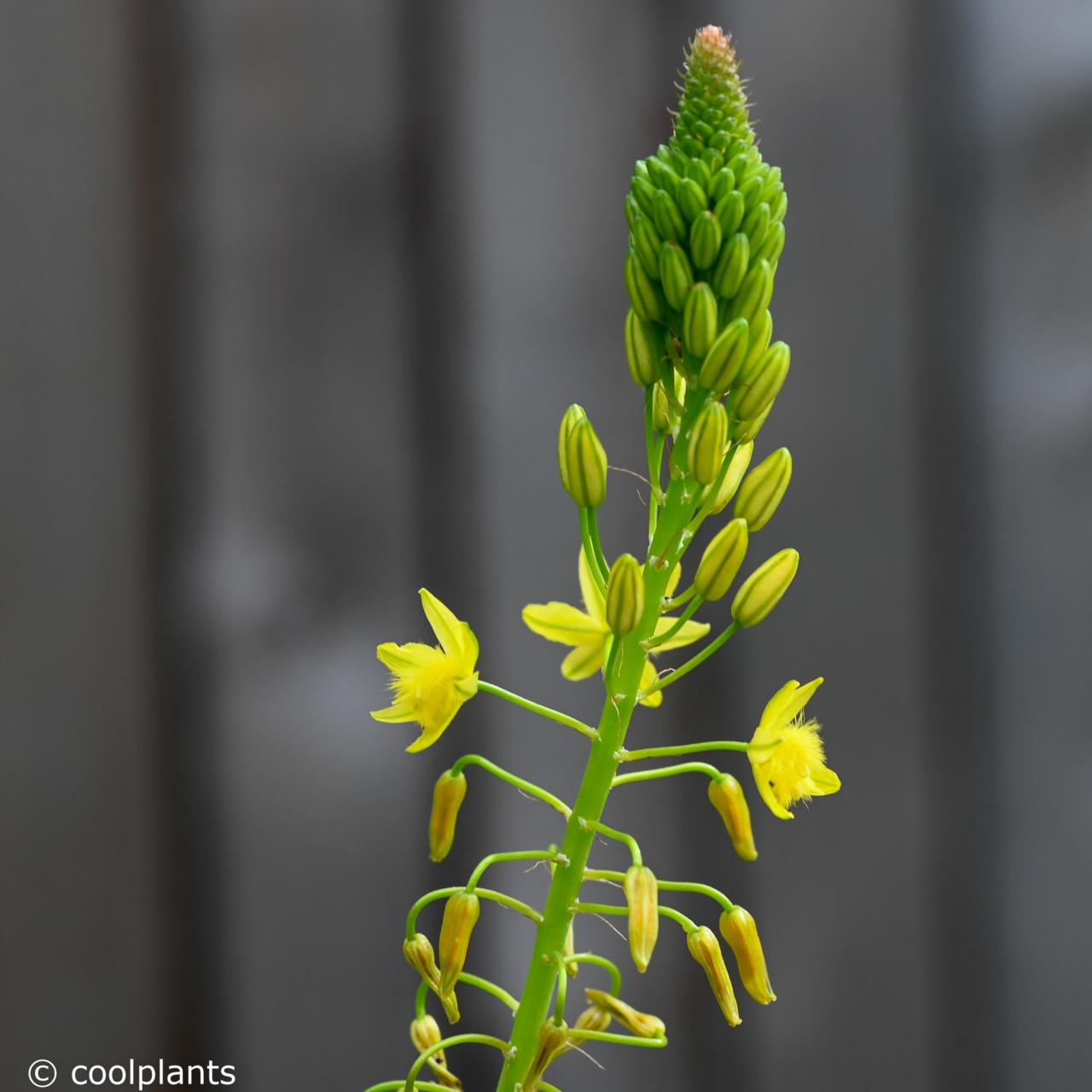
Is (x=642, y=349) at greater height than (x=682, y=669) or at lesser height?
greater

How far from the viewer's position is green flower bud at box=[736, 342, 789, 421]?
0.39 metres

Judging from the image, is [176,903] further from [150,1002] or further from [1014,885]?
[1014,885]

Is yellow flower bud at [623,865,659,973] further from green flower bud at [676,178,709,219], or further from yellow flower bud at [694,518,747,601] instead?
green flower bud at [676,178,709,219]

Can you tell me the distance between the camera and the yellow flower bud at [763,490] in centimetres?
40

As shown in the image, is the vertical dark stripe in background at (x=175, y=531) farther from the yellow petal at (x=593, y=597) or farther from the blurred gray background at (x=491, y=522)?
the yellow petal at (x=593, y=597)

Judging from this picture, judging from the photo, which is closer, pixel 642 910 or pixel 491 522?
pixel 642 910

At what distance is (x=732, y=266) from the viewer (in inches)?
15.1

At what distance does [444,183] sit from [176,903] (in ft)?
2.38

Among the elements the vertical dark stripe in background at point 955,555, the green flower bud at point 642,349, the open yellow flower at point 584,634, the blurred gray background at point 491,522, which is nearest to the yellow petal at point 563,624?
the open yellow flower at point 584,634

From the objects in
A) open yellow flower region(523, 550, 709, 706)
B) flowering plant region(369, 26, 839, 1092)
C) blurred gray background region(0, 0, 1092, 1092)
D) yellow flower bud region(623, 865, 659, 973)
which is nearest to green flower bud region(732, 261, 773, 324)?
flowering plant region(369, 26, 839, 1092)

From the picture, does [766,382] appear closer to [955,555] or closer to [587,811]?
[587,811]

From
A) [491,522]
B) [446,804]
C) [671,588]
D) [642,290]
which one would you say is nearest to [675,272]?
[642,290]

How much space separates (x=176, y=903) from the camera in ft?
2.95

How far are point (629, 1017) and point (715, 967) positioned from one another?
4 cm
